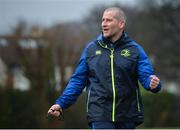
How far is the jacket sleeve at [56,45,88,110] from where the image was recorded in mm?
5953

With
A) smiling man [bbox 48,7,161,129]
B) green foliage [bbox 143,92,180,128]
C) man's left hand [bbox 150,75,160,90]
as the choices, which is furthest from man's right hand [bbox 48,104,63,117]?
green foliage [bbox 143,92,180,128]

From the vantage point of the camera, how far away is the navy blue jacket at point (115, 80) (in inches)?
226

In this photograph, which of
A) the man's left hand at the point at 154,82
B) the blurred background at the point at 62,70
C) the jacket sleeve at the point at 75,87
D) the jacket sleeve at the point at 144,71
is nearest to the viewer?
the man's left hand at the point at 154,82

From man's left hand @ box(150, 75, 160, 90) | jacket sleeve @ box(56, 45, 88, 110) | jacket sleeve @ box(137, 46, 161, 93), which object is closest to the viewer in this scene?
man's left hand @ box(150, 75, 160, 90)

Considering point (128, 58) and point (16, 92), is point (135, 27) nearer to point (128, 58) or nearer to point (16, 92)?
point (16, 92)

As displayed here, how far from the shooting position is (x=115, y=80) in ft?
18.8

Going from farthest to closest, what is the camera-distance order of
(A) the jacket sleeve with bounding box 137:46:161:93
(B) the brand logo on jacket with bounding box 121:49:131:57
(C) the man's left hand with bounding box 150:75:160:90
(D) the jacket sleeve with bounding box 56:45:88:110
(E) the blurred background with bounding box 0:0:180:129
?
(E) the blurred background with bounding box 0:0:180:129 < (D) the jacket sleeve with bounding box 56:45:88:110 < (B) the brand logo on jacket with bounding box 121:49:131:57 < (A) the jacket sleeve with bounding box 137:46:161:93 < (C) the man's left hand with bounding box 150:75:160:90

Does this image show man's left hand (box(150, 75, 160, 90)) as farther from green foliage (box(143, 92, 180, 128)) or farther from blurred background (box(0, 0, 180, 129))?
green foliage (box(143, 92, 180, 128))

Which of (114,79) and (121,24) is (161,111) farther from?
(114,79)

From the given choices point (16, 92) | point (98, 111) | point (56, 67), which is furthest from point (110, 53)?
point (56, 67)

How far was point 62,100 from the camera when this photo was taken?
5.95 m

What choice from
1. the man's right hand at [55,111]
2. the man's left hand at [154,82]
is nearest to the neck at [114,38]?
Answer: the man's left hand at [154,82]

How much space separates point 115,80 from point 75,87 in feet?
1.53

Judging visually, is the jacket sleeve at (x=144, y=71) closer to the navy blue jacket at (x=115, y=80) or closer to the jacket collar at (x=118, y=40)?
the navy blue jacket at (x=115, y=80)
